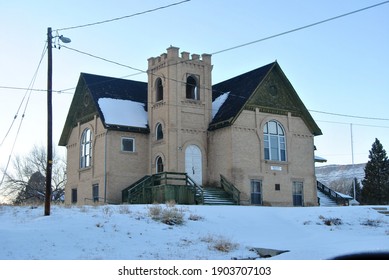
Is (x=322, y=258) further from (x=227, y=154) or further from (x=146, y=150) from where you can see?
(x=146, y=150)

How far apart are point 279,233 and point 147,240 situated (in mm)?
6925

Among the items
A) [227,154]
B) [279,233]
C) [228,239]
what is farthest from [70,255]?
[227,154]

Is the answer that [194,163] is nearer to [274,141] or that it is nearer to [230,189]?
[230,189]

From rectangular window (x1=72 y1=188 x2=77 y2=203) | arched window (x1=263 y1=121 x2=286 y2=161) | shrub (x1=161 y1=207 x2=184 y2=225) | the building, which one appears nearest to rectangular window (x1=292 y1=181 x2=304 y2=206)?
the building

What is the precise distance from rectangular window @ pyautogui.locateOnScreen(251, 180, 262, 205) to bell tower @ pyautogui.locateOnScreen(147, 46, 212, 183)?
11.8 feet

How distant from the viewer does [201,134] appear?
1468 inches

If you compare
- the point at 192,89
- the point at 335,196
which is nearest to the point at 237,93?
the point at 192,89

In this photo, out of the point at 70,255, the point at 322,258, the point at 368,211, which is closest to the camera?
the point at 322,258

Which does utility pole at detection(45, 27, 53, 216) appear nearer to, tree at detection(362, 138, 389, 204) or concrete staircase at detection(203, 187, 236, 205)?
concrete staircase at detection(203, 187, 236, 205)

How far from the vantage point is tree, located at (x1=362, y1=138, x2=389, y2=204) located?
5419cm

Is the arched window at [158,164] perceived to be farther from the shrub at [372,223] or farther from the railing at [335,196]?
the shrub at [372,223]

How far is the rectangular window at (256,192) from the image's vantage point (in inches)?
1412

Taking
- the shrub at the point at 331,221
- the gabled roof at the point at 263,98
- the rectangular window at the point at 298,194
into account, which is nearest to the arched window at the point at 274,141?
the gabled roof at the point at 263,98

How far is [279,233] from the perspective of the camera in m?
22.5
